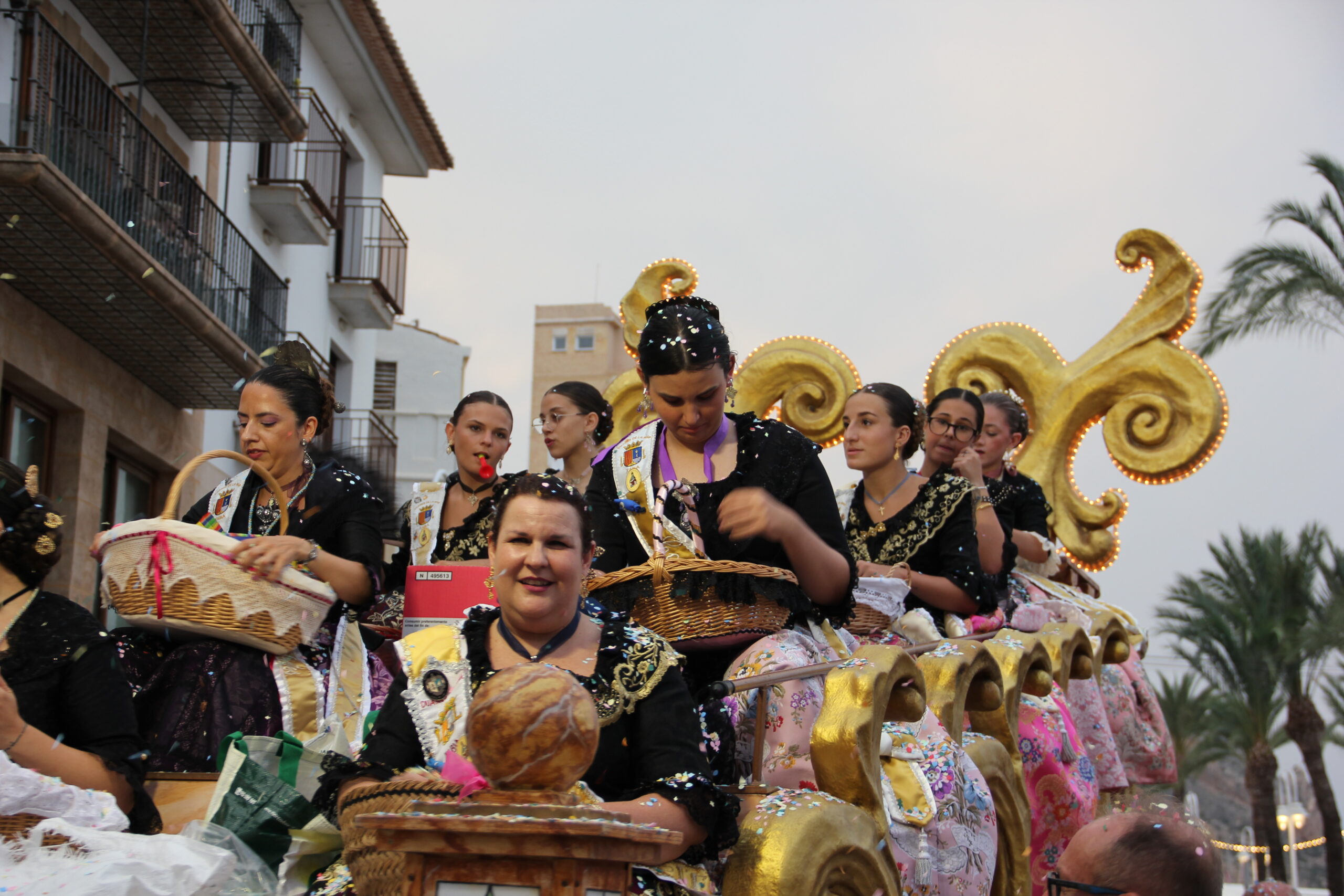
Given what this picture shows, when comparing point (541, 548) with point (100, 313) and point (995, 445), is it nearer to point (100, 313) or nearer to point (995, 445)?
point (995, 445)

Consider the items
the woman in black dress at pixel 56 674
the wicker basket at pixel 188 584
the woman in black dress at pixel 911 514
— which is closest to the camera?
the woman in black dress at pixel 56 674

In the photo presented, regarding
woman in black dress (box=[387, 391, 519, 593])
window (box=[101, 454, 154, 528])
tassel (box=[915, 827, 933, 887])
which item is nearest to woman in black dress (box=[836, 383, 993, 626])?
woman in black dress (box=[387, 391, 519, 593])

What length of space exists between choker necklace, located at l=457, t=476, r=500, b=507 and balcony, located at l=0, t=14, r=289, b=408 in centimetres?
558

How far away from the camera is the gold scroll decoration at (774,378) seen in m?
8.19

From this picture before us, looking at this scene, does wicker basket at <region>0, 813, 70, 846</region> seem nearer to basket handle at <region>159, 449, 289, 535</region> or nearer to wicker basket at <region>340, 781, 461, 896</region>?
wicker basket at <region>340, 781, 461, 896</region>

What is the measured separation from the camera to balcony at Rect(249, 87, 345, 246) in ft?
63.2

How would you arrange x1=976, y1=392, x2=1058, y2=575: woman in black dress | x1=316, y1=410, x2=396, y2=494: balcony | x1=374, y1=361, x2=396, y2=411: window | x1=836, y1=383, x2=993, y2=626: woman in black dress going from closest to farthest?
x1=836, y1=383, x2=993, y2=626: woman in black dress, x1=976, y1=392, x2=1058, y2=575: woman in black dress, x1=316, y1=410, x2=396, y2=494: balcony, x1=374, y1=361, x2=396, y2=411: window

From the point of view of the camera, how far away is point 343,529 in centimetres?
481

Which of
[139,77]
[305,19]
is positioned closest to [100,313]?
[139,77]

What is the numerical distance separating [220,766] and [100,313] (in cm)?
1080

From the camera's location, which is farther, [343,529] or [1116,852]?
[343,529]

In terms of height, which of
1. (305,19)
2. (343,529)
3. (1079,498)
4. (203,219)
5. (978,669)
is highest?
(305,19)

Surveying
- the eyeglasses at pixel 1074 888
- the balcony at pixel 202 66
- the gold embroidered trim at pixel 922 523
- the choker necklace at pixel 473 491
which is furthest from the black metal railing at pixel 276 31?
the eyeglasses at pixel 1074 888

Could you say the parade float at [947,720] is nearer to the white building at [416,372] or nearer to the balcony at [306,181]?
the balcony at [306,181]
